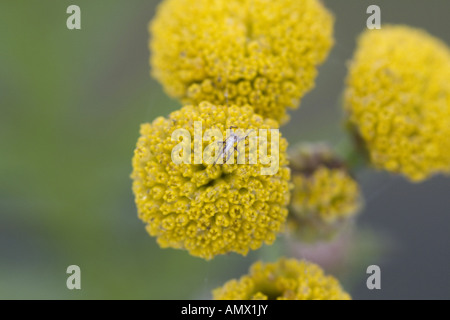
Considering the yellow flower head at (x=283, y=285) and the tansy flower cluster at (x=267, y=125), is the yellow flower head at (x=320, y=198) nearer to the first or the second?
the tansy flower cluster at (x=267, y=125)

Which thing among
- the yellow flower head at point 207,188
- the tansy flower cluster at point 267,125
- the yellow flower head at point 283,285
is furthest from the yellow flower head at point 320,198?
the yellow flower head at point 207,188

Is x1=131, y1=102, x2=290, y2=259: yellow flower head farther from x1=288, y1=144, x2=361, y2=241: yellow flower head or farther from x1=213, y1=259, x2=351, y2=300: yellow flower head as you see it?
x1=288, y1=144, x2=361, y2=241: yellow flower head

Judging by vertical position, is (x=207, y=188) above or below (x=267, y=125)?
below

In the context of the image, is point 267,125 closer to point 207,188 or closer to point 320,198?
point 207,188

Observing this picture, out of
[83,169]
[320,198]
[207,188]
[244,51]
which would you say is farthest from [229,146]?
[83,169]
